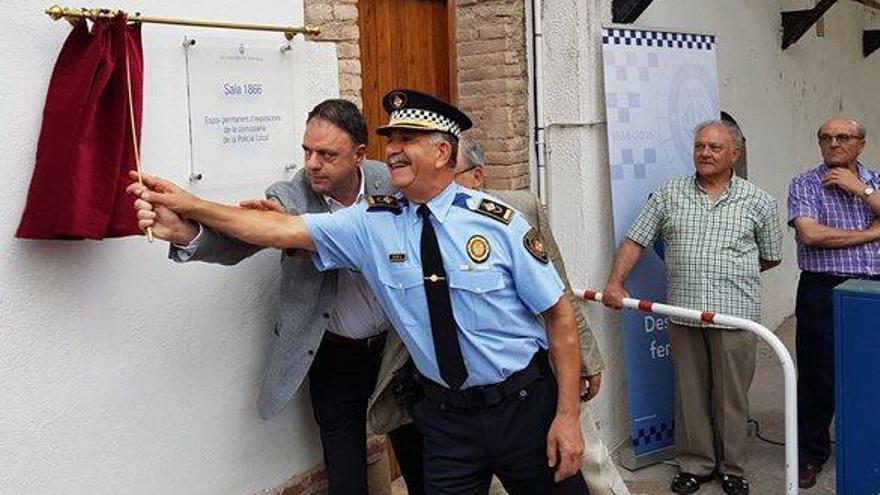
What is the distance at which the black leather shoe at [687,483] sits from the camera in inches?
175

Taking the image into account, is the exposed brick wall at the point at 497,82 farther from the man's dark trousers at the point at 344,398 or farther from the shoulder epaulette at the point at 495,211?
the shoulder epaulette at the point at 495,211

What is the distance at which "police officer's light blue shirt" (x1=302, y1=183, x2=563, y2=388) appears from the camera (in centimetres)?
273

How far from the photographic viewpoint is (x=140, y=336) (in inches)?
112

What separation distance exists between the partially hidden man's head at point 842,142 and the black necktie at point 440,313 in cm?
254

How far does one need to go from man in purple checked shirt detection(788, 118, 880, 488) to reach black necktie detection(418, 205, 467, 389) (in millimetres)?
2362

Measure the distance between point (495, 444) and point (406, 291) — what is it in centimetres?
56

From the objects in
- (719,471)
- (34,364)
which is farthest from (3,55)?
(719,471)

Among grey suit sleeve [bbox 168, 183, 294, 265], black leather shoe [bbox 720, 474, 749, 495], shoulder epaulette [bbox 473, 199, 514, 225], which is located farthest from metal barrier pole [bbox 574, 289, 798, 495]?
grey suit sleeve [bbox 168, 183, 294, 265]

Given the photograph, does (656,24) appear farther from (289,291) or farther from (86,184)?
(86,184)

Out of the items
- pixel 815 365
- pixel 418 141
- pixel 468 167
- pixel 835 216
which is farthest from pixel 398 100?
pixel 815 365

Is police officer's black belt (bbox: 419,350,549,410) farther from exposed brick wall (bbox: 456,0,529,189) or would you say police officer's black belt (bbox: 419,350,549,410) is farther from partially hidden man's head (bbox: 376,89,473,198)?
exposed brick wall (bbox: 456,0,529,189)

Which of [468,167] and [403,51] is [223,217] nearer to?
[468,167]

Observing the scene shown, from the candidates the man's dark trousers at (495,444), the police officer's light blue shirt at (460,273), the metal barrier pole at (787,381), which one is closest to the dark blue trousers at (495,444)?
the man's dark trousers at (495,444)

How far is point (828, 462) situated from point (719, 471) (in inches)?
25.6
